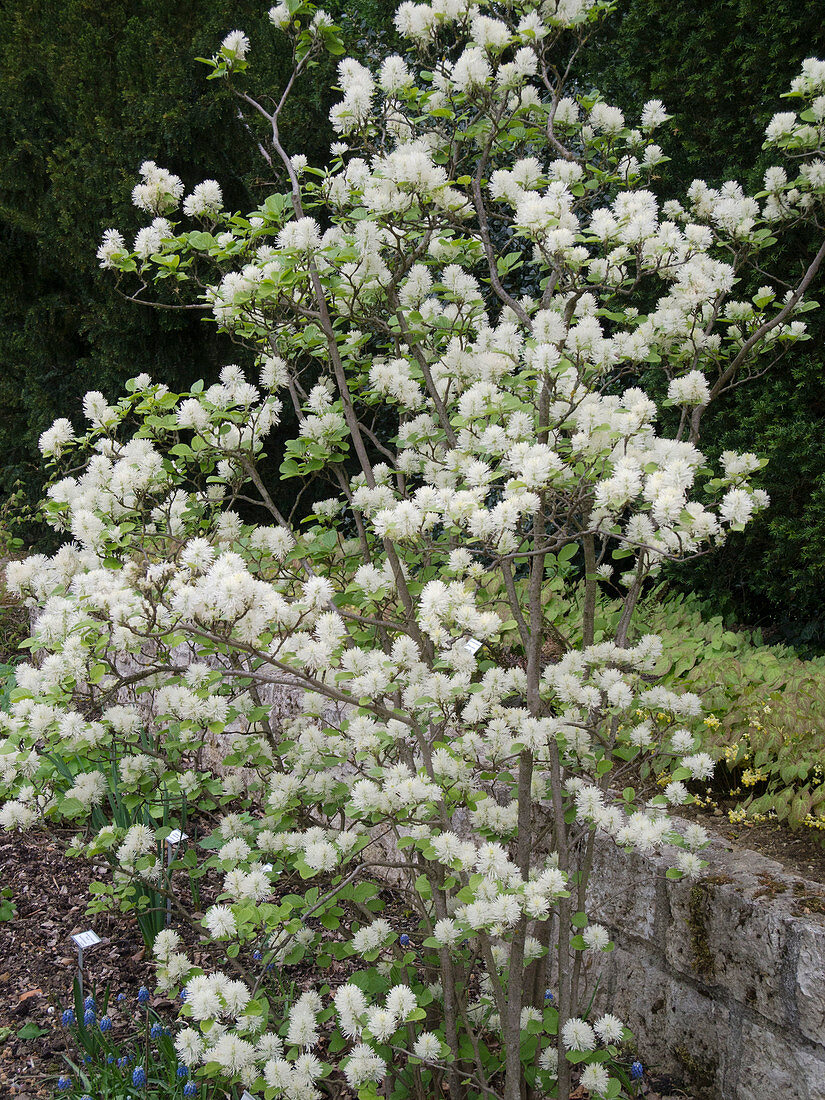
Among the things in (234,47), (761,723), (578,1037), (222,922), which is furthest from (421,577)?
(234,47)

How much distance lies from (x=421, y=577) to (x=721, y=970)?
3.86 ft

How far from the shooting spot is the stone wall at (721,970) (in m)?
1.86

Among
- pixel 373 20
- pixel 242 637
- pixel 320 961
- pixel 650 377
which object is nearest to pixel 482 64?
pixel 242 637

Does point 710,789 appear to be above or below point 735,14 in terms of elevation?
below

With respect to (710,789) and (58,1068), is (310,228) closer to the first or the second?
(710,789)

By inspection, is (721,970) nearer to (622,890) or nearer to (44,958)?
(622,890)

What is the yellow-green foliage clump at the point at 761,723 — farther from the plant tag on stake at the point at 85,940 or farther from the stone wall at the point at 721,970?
the plant tag on stake at the point at 85,940

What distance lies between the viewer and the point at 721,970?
204 centimetres

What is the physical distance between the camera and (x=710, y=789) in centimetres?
255

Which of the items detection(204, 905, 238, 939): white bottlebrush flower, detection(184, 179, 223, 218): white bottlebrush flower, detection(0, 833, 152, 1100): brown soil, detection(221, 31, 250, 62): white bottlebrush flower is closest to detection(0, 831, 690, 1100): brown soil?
detection(0, 833, 152, 1100): brown soil

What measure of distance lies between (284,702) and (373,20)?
4597mm

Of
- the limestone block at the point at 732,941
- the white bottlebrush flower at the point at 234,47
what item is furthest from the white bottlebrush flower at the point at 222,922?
the white bottlebrush flower at the point at 234,47

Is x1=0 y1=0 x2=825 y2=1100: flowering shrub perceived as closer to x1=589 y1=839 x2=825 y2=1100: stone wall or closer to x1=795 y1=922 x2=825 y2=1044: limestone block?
x1=589 y1=839 x2=825 y2=1100: stone wall

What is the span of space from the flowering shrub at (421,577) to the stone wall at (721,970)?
0.45ft
